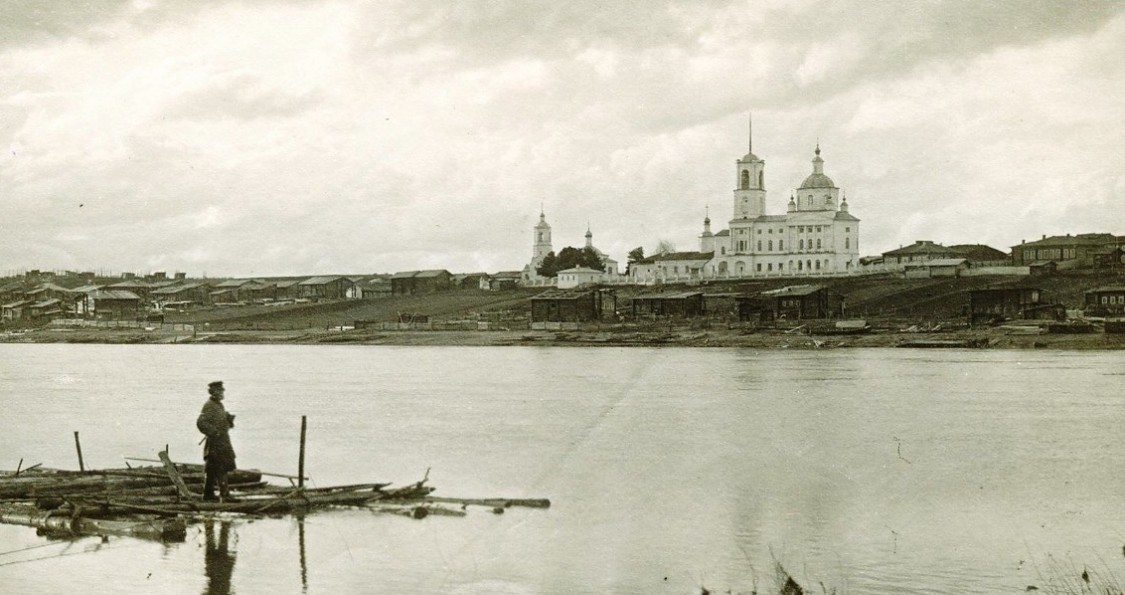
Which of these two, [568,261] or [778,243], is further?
[568,261]

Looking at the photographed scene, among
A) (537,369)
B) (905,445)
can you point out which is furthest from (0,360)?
(905,445)

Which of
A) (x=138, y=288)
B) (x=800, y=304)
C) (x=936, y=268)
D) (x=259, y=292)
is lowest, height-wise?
(x=800, y=304)

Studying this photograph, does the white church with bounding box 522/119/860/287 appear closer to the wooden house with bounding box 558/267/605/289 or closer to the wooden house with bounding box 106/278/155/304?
the wooden house with bounding box 558/267/605/289

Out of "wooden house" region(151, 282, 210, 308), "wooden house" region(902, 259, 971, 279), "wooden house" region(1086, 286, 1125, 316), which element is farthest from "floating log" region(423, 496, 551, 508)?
"wooden house" region(151, 282, 210, 308)

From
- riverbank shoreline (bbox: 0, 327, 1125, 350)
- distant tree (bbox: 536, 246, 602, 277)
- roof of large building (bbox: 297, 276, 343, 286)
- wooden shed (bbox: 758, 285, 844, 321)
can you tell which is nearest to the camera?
riverbank shoreline (bbox: 0, 327, 1125, 350)

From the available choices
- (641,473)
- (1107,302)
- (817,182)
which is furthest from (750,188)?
(641,473)

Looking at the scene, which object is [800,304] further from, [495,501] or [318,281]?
[495,501]

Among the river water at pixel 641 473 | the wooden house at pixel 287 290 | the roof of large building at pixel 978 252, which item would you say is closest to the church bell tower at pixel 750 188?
the roof of large building at pixel 978 252
